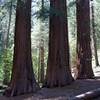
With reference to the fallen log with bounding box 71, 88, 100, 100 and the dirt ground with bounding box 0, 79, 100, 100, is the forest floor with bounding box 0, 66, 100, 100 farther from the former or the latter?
the fallen log with bounding box 71, 88, 100, 100

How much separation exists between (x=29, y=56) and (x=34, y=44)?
18.7 m

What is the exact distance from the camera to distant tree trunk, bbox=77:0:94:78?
1468 cm

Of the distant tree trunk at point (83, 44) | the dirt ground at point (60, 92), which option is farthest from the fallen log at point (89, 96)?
the distant tree trunk at point (83, 44)

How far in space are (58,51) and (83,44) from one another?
2.62m

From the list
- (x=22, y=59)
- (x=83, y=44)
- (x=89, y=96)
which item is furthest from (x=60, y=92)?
(x=83, y=44)

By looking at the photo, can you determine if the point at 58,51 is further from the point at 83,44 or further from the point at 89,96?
the point at 89,96

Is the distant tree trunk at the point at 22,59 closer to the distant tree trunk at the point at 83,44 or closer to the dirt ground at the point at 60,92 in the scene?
the dirt ground at the point at 60,92

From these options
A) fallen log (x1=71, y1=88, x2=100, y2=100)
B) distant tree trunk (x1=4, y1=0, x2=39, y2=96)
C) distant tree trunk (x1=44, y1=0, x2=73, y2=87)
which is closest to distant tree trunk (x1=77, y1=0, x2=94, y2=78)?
distant tree trunk (x1=44, y1=0, x2=73, y2=87)

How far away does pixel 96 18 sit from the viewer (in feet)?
105

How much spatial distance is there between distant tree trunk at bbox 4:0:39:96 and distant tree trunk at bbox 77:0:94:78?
3.55 meters

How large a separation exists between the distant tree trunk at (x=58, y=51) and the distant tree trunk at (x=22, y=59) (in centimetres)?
104

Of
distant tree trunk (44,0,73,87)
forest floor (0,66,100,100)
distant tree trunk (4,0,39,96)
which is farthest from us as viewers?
distant tree trunk (44,0,73,87)

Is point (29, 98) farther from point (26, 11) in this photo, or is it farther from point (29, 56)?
point (26, 11)

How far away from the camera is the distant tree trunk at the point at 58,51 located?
12625mm
